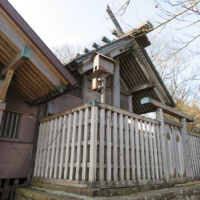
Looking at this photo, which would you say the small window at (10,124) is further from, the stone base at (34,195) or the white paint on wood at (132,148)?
the white paint on wood at (132,148)

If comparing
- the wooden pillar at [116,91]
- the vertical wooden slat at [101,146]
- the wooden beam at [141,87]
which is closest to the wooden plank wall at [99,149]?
the vertical wooden slat at [101,146]

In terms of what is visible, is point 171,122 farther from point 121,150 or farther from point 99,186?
point 99,186

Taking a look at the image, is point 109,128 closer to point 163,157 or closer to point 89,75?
point 163,157

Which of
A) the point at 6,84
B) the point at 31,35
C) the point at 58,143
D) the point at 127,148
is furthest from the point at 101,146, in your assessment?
the point at 31,35

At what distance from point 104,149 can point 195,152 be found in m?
4.86

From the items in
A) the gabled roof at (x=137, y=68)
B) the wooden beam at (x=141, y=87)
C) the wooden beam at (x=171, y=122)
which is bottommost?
the wooden beam at (x=171, y=122)

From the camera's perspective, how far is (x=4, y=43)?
13.8 feet

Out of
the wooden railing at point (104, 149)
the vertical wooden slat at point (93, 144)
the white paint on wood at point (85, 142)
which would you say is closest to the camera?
the vertical wooden slat at point (93, 144)

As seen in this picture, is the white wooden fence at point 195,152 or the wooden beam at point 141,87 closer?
the white wooden fence at point 195,152

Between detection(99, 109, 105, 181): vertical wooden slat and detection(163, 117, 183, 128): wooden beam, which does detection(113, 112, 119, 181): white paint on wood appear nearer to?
detection(99, 109, 105, 181): vertical wooden slat

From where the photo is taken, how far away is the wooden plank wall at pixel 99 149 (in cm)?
361

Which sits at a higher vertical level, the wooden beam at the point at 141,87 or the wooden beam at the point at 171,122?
the wooden beam at the point at 141,87

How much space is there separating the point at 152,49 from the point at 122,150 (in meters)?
14.2

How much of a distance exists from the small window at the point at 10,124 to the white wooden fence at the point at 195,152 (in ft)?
20.3
